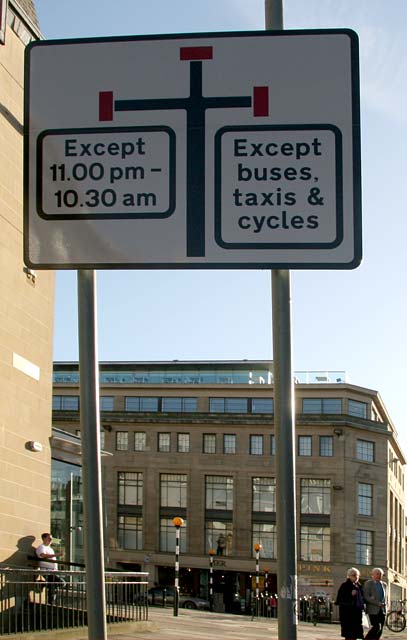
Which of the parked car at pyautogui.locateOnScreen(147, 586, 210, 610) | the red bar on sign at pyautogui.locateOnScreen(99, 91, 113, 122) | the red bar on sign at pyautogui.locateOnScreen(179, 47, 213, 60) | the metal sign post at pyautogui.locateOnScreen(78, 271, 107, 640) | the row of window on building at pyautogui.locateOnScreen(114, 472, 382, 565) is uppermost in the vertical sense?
the red bar on sign at pyautogui.locateOnScreen(179, 47, 213, 60)

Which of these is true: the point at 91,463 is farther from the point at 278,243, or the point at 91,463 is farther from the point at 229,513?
the point at 229,513

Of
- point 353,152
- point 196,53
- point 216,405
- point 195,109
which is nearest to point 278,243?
point 353,152

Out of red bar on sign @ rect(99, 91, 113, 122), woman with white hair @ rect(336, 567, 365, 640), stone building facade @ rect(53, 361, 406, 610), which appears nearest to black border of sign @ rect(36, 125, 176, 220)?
red bar on sign @ rect(99, 91, 113, 122)

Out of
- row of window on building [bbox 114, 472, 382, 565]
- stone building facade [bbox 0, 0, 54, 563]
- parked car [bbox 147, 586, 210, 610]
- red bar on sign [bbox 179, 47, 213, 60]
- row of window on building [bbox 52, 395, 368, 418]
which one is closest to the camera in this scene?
red bar on sign [bbox 179, 47, 213, 60]

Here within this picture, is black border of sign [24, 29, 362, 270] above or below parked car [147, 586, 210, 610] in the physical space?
above

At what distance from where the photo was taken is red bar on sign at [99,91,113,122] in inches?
162

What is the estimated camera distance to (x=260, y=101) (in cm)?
411

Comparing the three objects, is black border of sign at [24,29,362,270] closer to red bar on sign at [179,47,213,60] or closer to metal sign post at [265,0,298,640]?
red bar on sign at [179,47,213,60]

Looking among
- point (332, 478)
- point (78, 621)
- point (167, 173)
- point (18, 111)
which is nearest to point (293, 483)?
point (167, 173)

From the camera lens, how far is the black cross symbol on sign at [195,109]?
13.3 feet

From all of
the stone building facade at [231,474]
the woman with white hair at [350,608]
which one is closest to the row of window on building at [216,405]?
the stone building facade at [231,474]

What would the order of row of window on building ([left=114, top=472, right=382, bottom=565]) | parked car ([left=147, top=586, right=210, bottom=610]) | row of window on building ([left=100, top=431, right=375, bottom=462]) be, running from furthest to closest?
1. row of window on building ([left=100, top=431, right=375, bottom=462])
2. row of window on building ([left=114, top=472, right=382, bottom=565])
3. parked car ([left=147, top=586, right=210, bottom=610])

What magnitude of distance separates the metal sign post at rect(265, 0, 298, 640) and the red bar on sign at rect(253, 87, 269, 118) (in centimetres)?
63

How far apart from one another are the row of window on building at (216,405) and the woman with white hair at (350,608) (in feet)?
246
